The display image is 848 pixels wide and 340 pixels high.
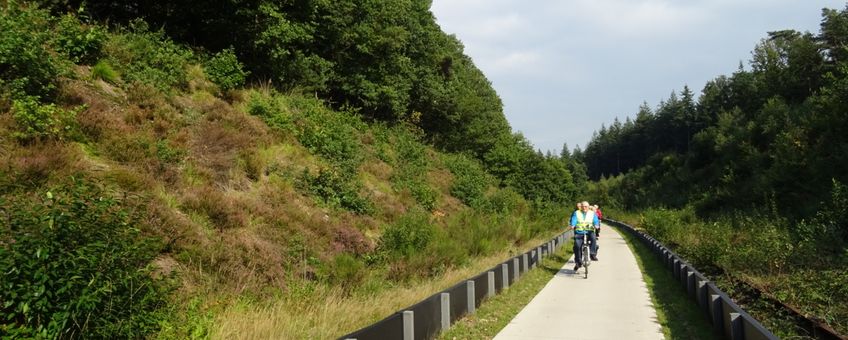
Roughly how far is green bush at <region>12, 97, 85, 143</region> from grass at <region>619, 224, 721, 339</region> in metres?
11.0

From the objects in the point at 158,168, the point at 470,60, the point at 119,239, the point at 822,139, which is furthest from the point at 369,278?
the point at 470,60

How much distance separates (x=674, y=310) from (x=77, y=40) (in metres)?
14.7

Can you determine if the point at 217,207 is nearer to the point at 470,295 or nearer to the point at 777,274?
the point at 470,295

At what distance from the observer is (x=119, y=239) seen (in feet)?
17.3

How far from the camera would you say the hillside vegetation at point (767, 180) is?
12.0m

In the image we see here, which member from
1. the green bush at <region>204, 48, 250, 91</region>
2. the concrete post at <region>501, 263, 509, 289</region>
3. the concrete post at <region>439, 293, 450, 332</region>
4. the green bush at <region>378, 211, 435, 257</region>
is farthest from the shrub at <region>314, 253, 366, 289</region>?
the green bush at <region>204, 48, 250, 91</region>

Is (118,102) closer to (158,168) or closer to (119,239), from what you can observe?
(158,168)

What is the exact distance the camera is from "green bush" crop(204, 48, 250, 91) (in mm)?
16845

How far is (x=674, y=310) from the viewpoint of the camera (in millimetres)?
9742

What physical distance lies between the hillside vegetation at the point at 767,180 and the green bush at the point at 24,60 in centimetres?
1327

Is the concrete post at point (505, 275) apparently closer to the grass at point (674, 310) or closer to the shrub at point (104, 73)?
the grass at point (674, 310)

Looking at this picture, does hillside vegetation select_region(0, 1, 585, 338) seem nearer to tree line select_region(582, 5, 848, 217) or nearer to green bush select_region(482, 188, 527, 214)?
green bush select_region(482, 188, 527, 214)

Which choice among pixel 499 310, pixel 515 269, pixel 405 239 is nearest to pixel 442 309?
pixel 499 310

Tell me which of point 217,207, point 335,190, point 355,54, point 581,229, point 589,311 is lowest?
point 589,311
